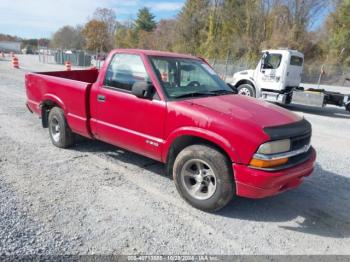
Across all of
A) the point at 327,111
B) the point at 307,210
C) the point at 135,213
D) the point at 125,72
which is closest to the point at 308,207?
the point at 307,210

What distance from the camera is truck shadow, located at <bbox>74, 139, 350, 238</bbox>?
11.7 feet

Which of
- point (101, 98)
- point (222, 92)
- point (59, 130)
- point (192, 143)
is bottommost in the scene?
point (59, 130)

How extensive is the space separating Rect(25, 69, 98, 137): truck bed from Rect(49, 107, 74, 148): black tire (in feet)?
0.47

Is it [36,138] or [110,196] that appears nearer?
[110,196]

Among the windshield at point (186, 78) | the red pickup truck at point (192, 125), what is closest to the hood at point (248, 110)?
the red pickup truck at point (192, 125)

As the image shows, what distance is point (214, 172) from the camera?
11.5 feet

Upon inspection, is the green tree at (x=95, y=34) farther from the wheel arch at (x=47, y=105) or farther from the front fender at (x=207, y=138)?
the front fender at (x=207, y=138)

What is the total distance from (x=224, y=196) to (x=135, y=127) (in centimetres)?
158

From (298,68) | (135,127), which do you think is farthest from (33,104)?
(298,68)

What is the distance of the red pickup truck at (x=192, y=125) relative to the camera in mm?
3332

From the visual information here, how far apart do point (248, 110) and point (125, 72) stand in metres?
1.92

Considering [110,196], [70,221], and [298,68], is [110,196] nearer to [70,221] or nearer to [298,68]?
[70,221]

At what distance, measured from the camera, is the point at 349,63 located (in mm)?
→ 33812

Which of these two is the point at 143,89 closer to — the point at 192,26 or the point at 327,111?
the point at 327,111
